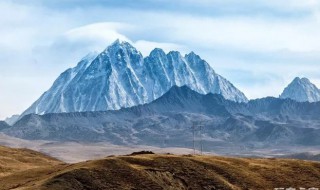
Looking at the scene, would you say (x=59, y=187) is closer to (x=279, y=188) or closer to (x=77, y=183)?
(x=77, y=183)

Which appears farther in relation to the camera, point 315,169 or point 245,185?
point 315,169

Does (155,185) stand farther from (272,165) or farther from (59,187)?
(272,165)

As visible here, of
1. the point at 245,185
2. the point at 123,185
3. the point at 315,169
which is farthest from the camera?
the point at 315,169

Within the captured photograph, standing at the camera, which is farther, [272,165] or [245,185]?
[272,165]

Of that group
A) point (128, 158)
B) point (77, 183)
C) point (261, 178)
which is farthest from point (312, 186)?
point (77, 183)

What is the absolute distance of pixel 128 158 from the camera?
12862 centimetres

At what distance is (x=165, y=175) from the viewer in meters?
121

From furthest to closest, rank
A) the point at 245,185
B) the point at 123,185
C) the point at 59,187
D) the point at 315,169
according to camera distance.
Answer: the point at 315,169 < the point at 245,185 < the point at 123,185 < the point at 59,187

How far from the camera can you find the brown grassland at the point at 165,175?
112m

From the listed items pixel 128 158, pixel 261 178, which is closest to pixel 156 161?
pixel 128 158

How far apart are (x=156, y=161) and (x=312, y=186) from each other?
3768 cm

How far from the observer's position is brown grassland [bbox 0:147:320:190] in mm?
111875

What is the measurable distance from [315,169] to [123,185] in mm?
58041

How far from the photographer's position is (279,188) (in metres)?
119
